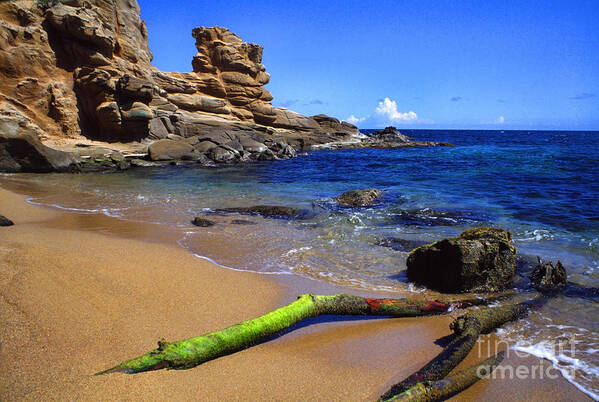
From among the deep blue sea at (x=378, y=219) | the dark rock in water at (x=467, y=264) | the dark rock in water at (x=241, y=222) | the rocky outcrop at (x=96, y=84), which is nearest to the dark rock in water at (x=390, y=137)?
the rocky outcrop at (x=96, y=84)

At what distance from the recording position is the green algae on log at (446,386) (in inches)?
99.7

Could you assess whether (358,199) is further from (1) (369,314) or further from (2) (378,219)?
(1) (369,314)

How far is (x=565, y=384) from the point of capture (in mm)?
3199

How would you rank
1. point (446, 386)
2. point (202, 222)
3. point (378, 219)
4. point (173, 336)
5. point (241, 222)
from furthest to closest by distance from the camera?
point (378, 219) → point (241, 222) → point (202, 222) → point (173, 336) → point (446, 386)

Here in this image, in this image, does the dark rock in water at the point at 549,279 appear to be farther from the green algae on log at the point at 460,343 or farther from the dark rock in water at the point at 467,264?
the green algae on log at the point at 460,343

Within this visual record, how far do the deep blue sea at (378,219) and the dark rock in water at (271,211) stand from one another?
1.51ft

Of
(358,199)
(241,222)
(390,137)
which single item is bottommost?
(241,222)

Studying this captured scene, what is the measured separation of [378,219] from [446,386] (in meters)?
7.16

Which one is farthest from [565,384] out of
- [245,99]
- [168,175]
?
[245,99]

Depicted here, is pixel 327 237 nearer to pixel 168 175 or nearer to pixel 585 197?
pixel 585 197

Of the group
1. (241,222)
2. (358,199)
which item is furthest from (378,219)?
(241,222)

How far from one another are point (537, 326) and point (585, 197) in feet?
38.7

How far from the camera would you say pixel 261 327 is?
3334 millimetres

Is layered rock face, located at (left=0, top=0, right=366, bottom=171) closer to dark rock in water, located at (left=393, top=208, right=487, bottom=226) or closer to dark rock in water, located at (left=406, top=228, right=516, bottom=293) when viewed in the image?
dark rock in water, located at (left=393, top=208, right=487, bottom=226)
